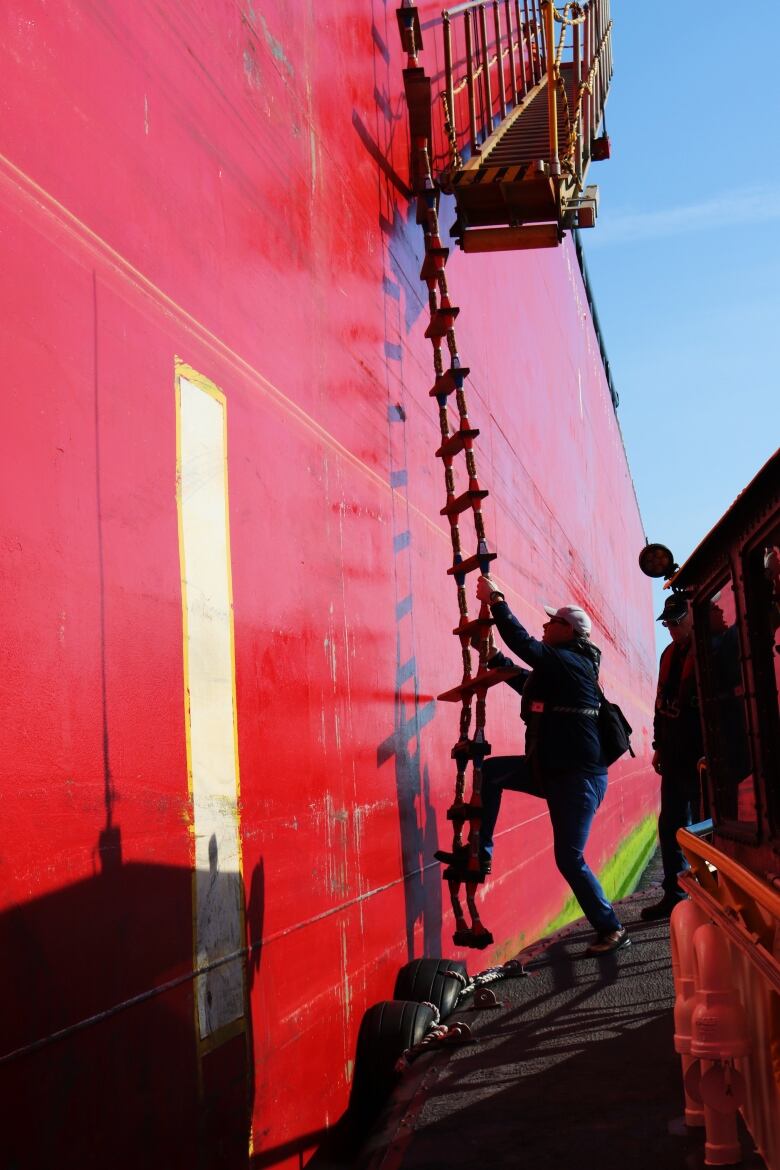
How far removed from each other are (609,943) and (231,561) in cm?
315

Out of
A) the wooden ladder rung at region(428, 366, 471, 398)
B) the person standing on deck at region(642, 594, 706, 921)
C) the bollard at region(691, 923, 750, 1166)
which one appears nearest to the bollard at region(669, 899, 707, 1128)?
the bollard at region(691, 923, 750, 1166)

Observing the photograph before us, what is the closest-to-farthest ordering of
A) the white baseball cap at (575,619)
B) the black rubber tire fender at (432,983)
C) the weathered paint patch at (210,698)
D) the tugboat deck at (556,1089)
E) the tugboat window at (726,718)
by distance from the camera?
1. the tugboat window at (726,718)
2. the tugboat deck at (556,1089)
3. the weathered paint patch at (210,698)
4. the black rubber tire fender at (432,983)
5. the white baseball cap at (575,619)

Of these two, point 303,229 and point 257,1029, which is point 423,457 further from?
point 257,1029

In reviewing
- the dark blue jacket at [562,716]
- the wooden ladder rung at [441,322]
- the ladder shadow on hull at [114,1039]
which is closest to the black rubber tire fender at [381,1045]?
the ladder shadow on hull at [114,1039]

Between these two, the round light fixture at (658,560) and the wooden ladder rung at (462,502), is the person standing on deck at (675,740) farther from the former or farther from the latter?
the round light fixture at (658,560)

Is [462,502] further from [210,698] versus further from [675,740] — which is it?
[210,698]

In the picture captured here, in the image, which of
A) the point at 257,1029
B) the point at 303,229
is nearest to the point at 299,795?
the point at 257,1029

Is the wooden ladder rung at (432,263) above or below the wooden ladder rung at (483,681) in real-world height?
above

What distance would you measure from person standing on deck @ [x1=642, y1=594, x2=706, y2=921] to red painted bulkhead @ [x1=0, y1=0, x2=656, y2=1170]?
3.71 ft

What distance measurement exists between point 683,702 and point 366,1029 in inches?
111

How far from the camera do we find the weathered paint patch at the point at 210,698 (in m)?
3.73

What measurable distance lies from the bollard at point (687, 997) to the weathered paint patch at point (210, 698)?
131 centimetres

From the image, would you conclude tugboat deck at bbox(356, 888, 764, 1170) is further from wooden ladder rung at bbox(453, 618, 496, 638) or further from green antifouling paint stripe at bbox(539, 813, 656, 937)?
green antifouling paint stripe at bbox(539, 813, 656, 937)

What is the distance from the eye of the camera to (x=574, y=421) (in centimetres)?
1794
